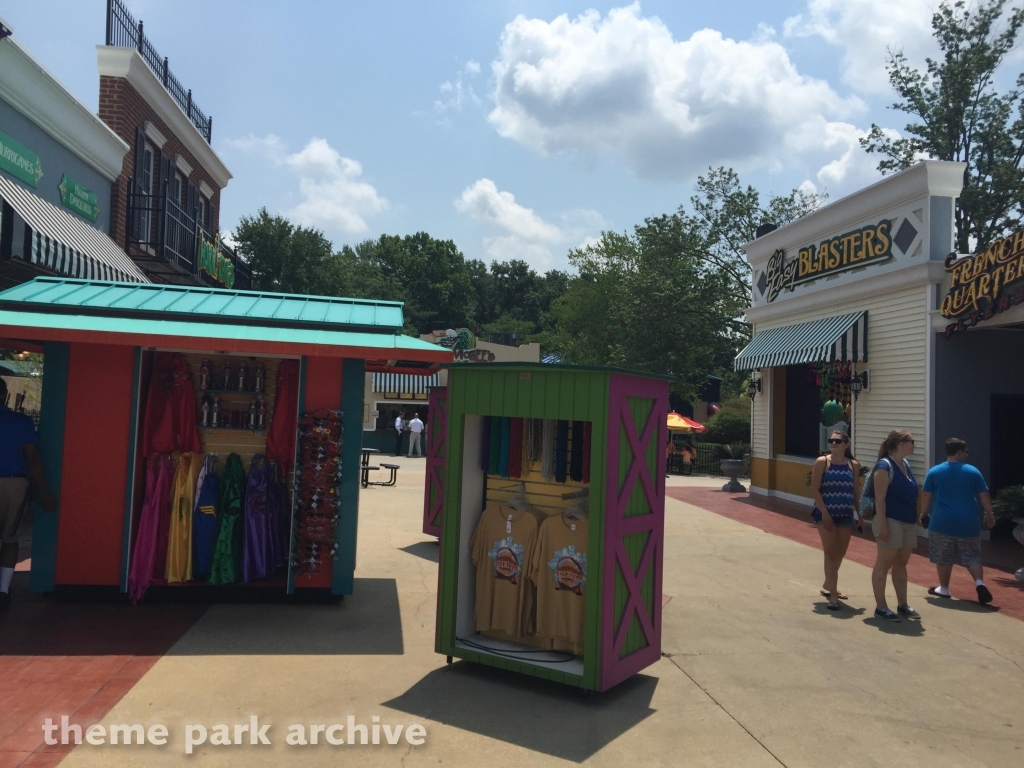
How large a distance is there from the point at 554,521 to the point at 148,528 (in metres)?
3.88

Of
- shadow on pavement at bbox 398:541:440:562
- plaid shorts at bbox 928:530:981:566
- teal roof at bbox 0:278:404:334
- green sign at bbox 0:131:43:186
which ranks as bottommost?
shadow on pavement at bbox 398:541:440:562

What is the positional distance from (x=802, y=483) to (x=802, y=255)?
191 inches

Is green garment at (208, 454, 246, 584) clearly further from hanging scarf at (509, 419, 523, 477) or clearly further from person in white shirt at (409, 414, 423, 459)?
person in white shirt at (409, 414, 423, 459)

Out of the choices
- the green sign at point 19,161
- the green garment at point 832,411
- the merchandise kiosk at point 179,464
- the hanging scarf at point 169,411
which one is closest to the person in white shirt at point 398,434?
the green garment at point 832,411

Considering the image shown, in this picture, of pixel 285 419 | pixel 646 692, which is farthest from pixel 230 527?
pixel 646 692

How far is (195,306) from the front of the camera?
7410 millimetres

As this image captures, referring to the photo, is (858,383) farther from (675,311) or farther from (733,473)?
(675,311)

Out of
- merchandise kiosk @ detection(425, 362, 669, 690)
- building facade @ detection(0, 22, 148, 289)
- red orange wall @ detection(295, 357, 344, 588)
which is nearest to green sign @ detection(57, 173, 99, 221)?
building facade @ detection(0, 22, 148, 289)

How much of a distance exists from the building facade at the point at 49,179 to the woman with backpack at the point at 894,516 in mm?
9110

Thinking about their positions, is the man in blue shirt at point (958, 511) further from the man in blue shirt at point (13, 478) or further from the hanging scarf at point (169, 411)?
the man in blue shirt at point (13, 478)

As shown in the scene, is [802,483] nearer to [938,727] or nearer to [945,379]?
[945,379]

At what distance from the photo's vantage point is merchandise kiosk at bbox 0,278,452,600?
7.13m

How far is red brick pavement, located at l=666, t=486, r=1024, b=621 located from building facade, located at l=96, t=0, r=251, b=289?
40.7ft

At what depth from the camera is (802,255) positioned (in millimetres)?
16594
